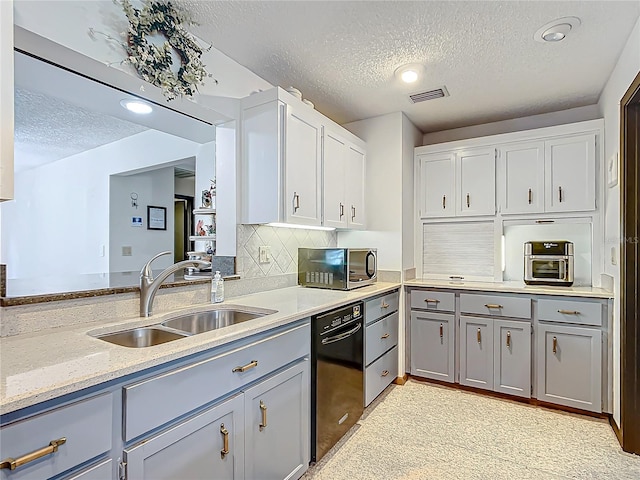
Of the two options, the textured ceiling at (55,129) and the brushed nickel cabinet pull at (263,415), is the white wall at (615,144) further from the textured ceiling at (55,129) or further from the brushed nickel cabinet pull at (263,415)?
the textured ceiling at (55,129)

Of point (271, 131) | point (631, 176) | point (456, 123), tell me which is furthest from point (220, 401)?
point (456, 123)

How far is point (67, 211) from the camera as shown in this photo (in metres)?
4.18

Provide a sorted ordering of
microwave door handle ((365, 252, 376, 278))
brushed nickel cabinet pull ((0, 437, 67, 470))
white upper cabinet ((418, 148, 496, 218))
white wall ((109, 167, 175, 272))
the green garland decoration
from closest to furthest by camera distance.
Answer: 1. brushed nickel cabinet pull ((0, 437, 67, 470))
2. the green garland decoration
3. microwave door handle ((365, 252, 376, 278))
4. white upper cabinet ((418, 148, 496, 218))
5. white wall ((109, 167, 175, 272))

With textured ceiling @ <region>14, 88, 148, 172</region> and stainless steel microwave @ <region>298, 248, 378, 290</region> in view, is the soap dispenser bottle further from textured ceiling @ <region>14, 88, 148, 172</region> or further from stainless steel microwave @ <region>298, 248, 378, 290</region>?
textured ceiling @ <region>14, 88, 148, 172</region>

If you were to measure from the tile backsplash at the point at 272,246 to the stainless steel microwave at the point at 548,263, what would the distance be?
6.21ft

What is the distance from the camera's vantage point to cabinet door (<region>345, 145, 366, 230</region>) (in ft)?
10.1

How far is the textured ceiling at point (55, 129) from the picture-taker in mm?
2889

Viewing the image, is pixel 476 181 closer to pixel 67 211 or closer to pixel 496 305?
pixel 496 305

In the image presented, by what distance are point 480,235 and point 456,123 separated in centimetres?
120

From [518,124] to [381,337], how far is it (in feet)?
8.32

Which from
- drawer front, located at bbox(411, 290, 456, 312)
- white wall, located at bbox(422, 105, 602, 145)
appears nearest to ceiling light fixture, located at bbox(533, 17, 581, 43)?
white wall, located at bbox(422, 105, 602, 145)

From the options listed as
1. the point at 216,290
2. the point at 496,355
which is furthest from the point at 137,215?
the point at 496,355

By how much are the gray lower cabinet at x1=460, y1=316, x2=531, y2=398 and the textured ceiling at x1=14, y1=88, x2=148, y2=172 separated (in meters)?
3.61

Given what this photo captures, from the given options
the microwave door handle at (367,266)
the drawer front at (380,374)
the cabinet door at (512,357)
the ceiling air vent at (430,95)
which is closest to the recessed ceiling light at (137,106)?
the microwave door handle at (367,266)
